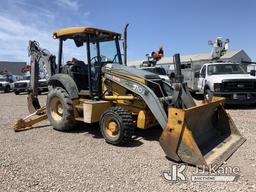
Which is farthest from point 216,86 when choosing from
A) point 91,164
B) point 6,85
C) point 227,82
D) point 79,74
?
point 6,85

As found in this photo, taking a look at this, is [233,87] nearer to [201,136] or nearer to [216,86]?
[216,86]

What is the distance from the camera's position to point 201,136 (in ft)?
18.7

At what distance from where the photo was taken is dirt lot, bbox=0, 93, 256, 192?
419 centimetres

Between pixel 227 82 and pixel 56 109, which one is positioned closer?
pixel 56 109

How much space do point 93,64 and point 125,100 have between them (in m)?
1.42

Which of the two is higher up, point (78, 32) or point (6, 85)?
point (78, 32)

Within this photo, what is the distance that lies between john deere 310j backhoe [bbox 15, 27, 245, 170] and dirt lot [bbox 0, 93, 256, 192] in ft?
1.04

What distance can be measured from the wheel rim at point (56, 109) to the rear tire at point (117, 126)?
191 centimetres

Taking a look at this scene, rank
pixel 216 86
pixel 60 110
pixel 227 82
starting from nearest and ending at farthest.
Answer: pixel 60 110 → pixel 227 82 → pixel 216 86

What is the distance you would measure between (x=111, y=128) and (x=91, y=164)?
1.29m

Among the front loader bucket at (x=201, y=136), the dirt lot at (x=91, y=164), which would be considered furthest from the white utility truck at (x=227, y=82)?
the dirt lot at (x=91, y=164)

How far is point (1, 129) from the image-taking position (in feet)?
27.1

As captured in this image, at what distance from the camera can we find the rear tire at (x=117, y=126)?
235 inches

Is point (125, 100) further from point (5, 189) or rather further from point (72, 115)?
point (5, 189)
